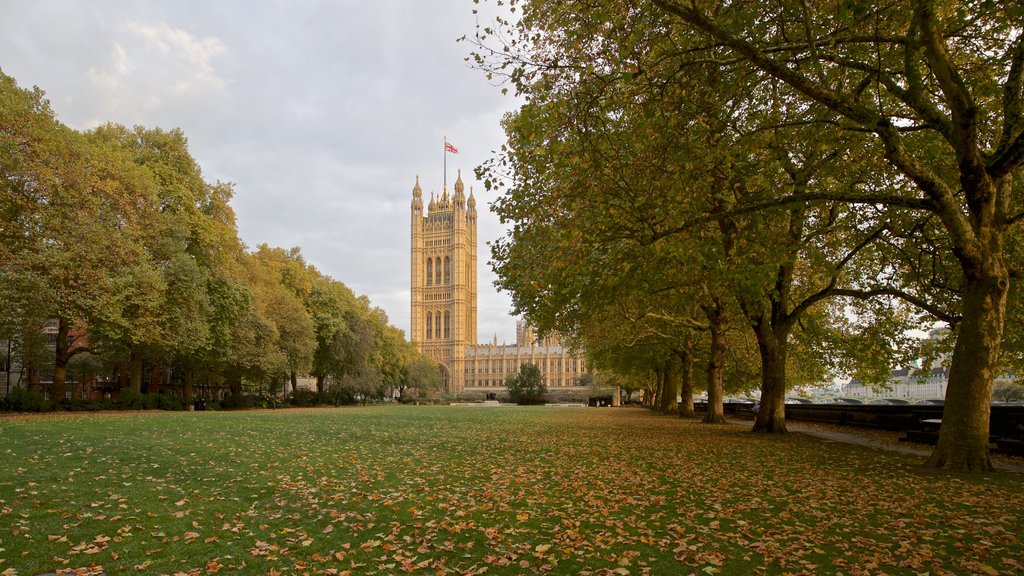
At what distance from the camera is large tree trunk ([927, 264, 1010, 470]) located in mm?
10688

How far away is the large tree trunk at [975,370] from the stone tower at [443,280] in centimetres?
16164

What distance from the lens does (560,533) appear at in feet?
22.4

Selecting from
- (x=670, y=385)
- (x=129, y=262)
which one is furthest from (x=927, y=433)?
(x=129, y=262)

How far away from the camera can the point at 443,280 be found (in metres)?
175

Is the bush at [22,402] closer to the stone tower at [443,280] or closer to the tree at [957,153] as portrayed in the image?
the tree at [957,153]

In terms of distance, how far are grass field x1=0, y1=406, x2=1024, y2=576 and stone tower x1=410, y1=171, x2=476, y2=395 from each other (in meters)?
159

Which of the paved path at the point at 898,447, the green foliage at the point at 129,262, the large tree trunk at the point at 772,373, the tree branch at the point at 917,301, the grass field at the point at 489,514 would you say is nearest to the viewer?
the grass field at the point at 489,514

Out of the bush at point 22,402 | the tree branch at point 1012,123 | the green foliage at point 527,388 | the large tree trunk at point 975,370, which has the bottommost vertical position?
the green foliage at point 527,388

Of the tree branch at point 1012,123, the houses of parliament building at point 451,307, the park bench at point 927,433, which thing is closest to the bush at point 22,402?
the park bench at point 927,433

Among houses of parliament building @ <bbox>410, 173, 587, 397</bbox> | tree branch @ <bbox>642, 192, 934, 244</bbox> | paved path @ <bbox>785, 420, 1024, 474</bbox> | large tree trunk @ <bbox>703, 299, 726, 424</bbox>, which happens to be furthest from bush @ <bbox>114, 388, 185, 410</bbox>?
houses of parliament building @ <bbox>410, 173, 587, 397</bbox>

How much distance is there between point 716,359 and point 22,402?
3268cm

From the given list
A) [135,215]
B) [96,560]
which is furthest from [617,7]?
[135,215]

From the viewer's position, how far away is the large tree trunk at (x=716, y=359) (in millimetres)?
25234

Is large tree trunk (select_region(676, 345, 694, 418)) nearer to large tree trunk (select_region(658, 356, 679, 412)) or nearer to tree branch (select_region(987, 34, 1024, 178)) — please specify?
large tree trunk (select_region(658, 356, 679, 412))
